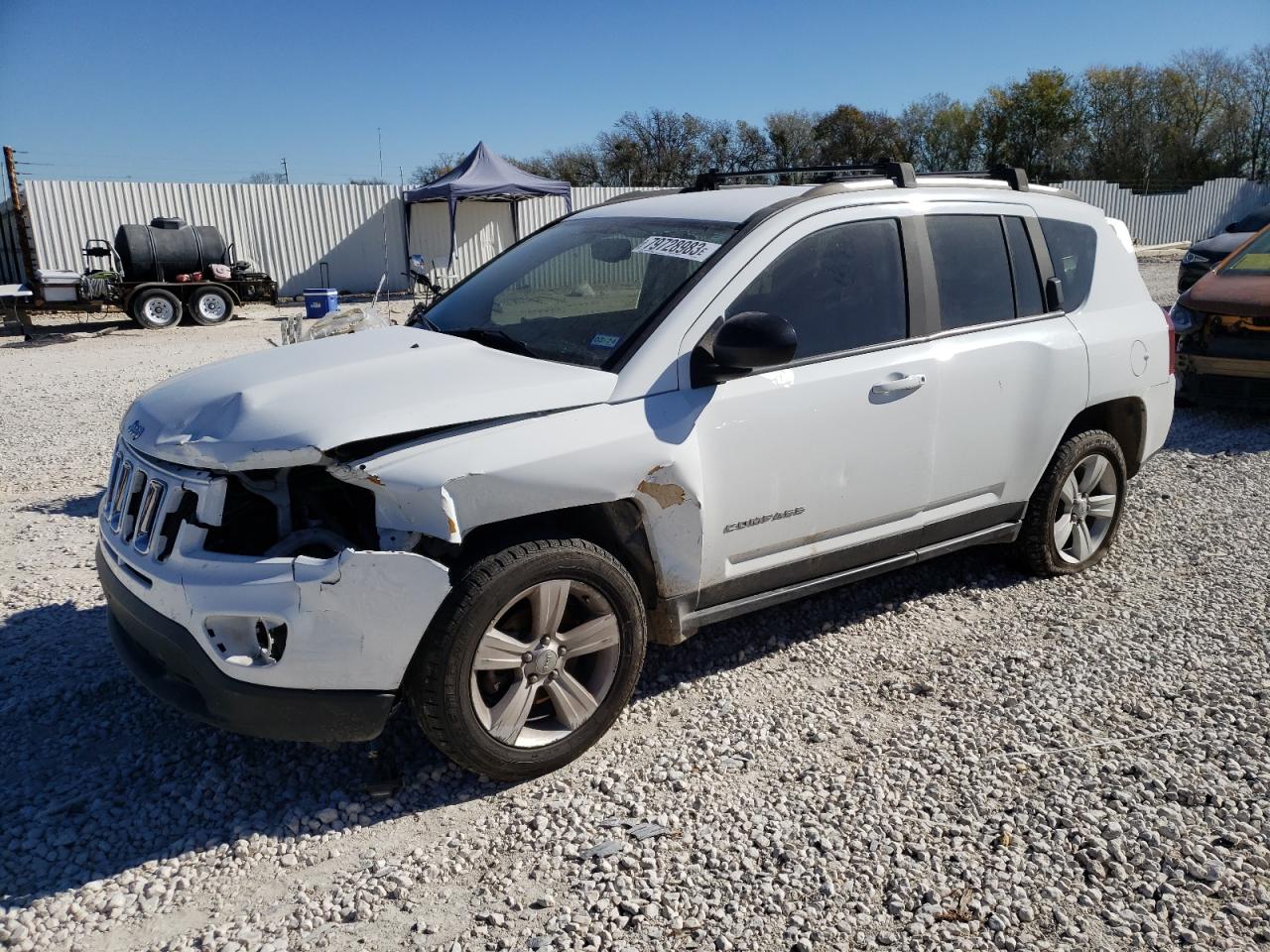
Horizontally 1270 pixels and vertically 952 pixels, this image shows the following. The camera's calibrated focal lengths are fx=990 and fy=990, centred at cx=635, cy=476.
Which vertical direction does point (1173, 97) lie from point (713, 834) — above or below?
above

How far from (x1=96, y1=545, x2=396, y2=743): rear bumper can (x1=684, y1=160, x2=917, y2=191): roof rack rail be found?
288cm

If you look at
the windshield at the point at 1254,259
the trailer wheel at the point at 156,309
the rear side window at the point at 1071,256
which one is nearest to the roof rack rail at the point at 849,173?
the rear side window at the point at 1071,256

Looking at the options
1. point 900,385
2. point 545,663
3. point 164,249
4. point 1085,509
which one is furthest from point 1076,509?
point 164,249

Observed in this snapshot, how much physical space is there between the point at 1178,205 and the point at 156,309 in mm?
31706

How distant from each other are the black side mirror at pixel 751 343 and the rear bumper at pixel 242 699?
1530mm

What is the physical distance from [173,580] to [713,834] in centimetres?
177

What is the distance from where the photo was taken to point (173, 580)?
9.46 ft

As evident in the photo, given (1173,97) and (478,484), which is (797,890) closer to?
(478,484)

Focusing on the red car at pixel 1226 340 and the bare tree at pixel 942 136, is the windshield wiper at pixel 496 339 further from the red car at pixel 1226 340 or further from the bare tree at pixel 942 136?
the bare tree at pixel 942 136

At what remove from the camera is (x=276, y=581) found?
9.16 feet

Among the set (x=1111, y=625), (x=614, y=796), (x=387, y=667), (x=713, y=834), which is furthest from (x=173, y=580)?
(x=1111, y=625)

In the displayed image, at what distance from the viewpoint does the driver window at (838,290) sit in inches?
146

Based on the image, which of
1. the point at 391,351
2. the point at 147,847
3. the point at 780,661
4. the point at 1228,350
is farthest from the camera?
the point at 1228,350

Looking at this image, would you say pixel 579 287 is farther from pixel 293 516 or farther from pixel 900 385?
pixel 293 516
